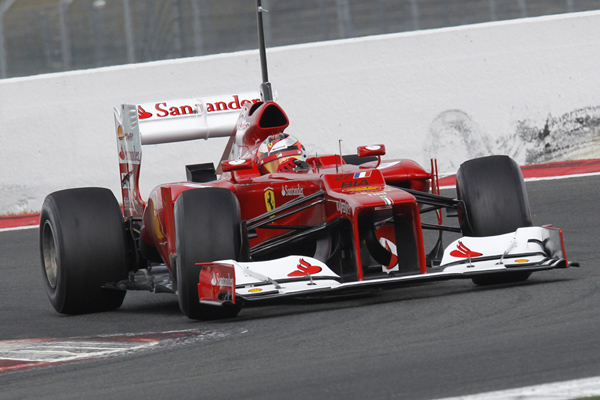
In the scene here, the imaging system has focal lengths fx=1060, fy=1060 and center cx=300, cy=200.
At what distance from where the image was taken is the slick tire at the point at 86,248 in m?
7.91

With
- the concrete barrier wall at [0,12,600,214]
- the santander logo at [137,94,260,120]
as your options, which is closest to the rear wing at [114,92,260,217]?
the santander logo at [137,94,260,120]

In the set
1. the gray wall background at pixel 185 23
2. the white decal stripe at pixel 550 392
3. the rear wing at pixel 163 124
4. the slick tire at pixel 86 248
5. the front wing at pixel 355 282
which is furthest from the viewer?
the gray wall background at pixel 185 23

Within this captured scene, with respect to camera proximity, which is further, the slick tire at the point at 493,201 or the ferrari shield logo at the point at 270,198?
the ferrari shield logo at the point at 270,198

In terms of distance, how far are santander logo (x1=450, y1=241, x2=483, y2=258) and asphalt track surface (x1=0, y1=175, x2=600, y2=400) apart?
25 cm

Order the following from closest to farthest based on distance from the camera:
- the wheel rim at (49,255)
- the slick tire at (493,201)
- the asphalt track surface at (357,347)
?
1. the asphalt track surface at (357,347)
2. the slick tire at (493,201)
3. the wheel rim at (49,255)

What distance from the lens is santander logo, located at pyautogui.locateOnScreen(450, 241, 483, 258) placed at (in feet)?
22.6

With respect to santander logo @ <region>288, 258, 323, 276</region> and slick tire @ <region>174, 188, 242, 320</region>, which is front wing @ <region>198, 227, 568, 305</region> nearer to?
santander logo @ <region>288, 258, 323, 276</region>

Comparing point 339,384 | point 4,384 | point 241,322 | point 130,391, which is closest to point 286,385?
point 339,384

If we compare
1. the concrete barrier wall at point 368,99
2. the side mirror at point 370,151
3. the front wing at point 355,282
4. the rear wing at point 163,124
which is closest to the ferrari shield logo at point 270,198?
the side mirror at point 370,151

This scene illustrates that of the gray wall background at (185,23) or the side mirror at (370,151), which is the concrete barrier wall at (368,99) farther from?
the side mirror at (370,151)

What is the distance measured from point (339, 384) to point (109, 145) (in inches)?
429

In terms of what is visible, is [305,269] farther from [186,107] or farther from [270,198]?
[186,107]

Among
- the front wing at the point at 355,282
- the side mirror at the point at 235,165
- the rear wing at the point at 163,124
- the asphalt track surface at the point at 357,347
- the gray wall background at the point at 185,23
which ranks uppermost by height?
the gray wall background at the point at 185,23

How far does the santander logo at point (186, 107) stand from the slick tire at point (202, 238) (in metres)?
2.29
